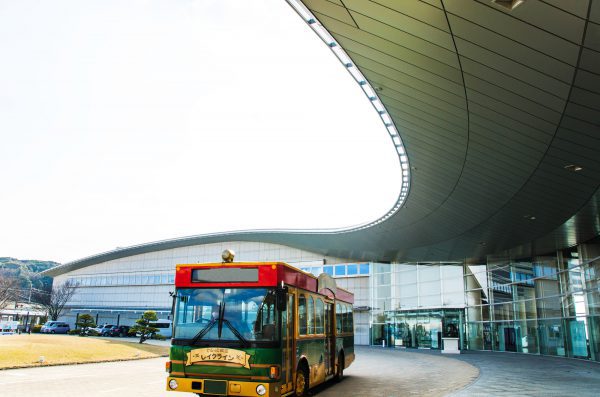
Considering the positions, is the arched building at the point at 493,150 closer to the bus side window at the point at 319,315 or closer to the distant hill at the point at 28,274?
the bus side window at the point at 319,315

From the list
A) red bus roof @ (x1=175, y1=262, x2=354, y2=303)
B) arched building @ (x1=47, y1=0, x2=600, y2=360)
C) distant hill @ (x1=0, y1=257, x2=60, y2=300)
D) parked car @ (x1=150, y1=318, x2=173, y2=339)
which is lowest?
parked car @ (x1=150, y1=318, x2=173, y2=339)

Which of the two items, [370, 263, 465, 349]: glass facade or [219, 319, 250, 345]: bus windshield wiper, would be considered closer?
[219, 319, 250, 345]: bus windshield wiper

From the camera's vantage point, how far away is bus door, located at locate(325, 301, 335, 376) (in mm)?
12977

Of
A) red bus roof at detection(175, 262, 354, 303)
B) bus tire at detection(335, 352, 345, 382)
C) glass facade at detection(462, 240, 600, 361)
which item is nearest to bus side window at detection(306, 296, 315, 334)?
red bus roof at detection(175, 262, 354, 303)

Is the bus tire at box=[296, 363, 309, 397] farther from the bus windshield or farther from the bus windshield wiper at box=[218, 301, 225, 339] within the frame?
the bus windshield wiper at box=[218, 301, 225, 339]

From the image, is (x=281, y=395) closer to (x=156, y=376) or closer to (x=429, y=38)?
(x=429, y=38)

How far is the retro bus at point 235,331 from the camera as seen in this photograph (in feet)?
28.4

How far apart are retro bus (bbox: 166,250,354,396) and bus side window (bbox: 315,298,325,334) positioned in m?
1.88

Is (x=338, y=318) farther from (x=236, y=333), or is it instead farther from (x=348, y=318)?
(x=236, y=333)

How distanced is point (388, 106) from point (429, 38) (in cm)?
353

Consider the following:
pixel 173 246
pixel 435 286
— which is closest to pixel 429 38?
pixel 435 286

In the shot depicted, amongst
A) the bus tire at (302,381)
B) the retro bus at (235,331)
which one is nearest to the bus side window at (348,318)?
the bus tire at (302,381)

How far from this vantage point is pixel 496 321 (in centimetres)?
3262

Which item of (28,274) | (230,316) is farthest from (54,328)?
(28,274)
